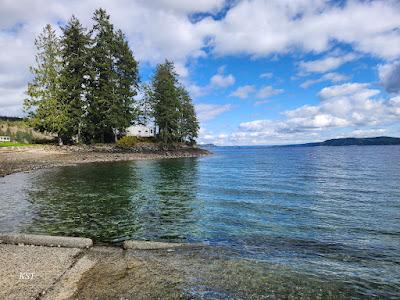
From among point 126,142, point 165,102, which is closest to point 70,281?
point 126,142

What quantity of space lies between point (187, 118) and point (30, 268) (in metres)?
95.6

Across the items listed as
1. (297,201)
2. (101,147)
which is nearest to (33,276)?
(297,201)

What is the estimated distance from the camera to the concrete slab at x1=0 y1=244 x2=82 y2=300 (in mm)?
7784

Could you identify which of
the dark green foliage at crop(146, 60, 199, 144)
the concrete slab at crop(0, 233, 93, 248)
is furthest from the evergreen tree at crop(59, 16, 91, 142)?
the concrete slab at crop(0, 233, 93, 248)

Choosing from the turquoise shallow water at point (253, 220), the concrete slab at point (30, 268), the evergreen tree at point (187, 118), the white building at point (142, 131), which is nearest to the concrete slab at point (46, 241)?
the concrete slab at point (30, 268)

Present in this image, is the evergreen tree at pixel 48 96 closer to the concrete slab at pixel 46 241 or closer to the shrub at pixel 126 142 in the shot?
the shrub at pixel 126 142

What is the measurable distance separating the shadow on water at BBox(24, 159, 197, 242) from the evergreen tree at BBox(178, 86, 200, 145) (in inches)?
2828

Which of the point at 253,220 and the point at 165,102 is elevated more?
the point at 165,102

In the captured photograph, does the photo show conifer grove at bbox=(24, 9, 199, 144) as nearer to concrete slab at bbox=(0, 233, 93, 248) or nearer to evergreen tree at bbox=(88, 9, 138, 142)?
evergreen tree at bbox=(88, 9, 138, 142)

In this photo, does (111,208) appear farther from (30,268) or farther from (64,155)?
(64,155)

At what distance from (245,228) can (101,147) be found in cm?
5940

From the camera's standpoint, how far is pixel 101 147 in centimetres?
6919

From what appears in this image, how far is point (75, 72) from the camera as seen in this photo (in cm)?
7175

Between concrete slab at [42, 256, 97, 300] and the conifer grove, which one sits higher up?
the conifer grove
